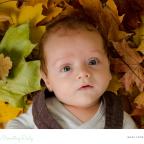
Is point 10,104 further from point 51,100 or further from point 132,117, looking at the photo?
point 132,117

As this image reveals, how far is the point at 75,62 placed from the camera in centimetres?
110

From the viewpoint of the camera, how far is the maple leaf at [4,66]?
1115mm

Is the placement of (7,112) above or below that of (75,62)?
below

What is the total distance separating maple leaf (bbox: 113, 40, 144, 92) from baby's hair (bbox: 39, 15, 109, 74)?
0.05 metres

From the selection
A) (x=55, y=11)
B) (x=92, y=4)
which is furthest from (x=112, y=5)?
(x=55, y=11)

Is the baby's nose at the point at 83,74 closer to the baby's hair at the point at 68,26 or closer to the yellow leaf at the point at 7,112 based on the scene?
the baby's hair at the point at 68,26

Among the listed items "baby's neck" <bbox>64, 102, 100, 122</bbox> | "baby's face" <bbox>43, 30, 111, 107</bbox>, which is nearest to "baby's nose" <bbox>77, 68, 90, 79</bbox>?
"baby's face" <bbox>43, 30, 111, 107</bbox>

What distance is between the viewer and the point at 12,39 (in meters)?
1.13

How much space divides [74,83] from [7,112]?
0.77 ft

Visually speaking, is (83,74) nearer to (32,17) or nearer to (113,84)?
(113,84)

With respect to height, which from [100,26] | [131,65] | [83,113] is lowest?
[83,113]
